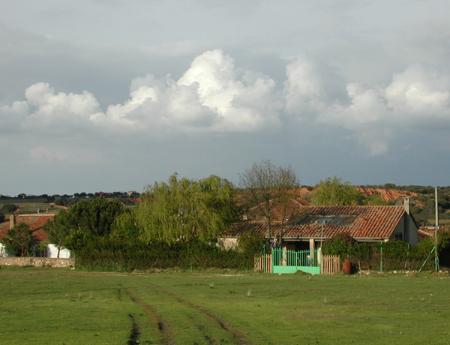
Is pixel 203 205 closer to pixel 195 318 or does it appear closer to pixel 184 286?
pixel 184 286

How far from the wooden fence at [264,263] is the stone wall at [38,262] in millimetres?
17801

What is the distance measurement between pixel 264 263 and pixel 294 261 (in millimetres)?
2368

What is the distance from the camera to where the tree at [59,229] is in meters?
76.8

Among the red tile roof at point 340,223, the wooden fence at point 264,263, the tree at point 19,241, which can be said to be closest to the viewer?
the wooden fence at point 264,263

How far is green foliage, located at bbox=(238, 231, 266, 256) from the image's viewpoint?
57.3 metres

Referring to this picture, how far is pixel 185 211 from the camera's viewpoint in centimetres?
6228

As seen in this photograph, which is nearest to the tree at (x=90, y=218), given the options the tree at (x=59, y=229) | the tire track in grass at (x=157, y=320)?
the tree at (x=59, y=229)

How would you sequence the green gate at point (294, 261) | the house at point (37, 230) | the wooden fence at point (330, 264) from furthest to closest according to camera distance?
1. the house at point (37, 230)
2. the green gate at point (294, 261)
3. the wooden fence at point (330, 264)

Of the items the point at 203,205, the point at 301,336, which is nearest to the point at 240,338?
the point at 301,336

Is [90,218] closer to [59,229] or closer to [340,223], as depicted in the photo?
[59,229]

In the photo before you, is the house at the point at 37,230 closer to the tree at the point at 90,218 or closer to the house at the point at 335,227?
the tree at the point at 90,218

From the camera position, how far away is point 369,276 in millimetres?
48438

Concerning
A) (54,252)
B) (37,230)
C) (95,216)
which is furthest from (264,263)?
(37,230)

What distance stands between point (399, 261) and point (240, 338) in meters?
36.0
